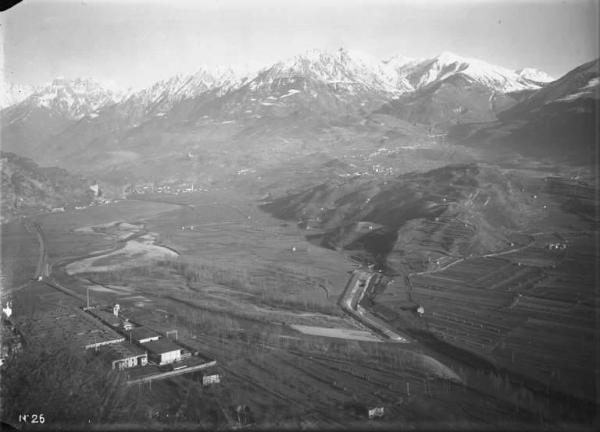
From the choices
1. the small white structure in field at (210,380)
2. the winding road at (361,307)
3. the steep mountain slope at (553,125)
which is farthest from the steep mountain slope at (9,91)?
the steep mountain slope at (553,125)

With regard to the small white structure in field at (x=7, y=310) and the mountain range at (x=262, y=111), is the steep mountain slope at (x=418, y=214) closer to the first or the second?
the small white structure in field at (x=7, y=310)

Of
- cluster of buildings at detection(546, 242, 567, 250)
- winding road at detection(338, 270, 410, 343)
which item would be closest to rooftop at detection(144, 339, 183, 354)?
winding road at detection(338, 270, 410, 343)

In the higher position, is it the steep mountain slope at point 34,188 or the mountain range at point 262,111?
the mountain range at point 262,111

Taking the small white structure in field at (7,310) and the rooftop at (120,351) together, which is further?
the small white structure in field at (7,310)

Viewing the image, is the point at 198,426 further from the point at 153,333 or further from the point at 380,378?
the point at 153,333

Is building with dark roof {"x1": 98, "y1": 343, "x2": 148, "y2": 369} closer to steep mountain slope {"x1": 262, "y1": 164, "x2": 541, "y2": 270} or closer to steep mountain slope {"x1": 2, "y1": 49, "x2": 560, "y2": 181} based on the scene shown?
steep mountain slope {"x1": 262, "y1": 164, "x2": 541, "y2": 270}

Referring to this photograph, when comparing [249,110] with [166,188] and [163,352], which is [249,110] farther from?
[163,352]

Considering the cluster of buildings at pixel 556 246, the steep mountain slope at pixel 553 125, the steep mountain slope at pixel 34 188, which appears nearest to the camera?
the cluster of buildings at pixel 556 246
